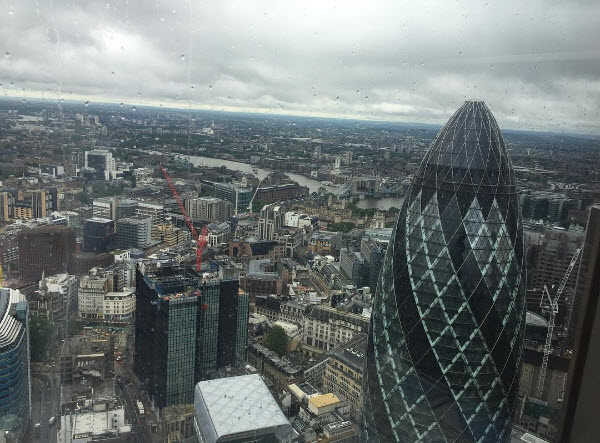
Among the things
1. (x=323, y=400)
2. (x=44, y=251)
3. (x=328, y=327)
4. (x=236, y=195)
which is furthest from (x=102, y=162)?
(x=323, y=400)

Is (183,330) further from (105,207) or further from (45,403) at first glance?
(105,207)

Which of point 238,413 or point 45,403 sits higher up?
point 238,413

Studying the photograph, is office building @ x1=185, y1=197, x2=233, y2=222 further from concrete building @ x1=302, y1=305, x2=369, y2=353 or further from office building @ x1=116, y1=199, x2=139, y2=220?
concrete building @ x1=302, y1=305, x2=369, y2=353

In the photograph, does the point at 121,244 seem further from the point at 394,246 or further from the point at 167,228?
the point at 394,246

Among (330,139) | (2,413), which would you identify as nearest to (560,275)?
(2,413)

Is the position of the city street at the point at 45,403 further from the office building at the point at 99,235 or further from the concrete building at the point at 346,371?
the office building at the point at 99,235

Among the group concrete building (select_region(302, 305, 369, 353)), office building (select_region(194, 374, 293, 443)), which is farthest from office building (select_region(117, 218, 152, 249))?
office building (select_region(194, 374, 293, 443))

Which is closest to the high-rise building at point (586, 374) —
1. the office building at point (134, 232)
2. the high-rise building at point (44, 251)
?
the high-rise building at point (44, 251)
